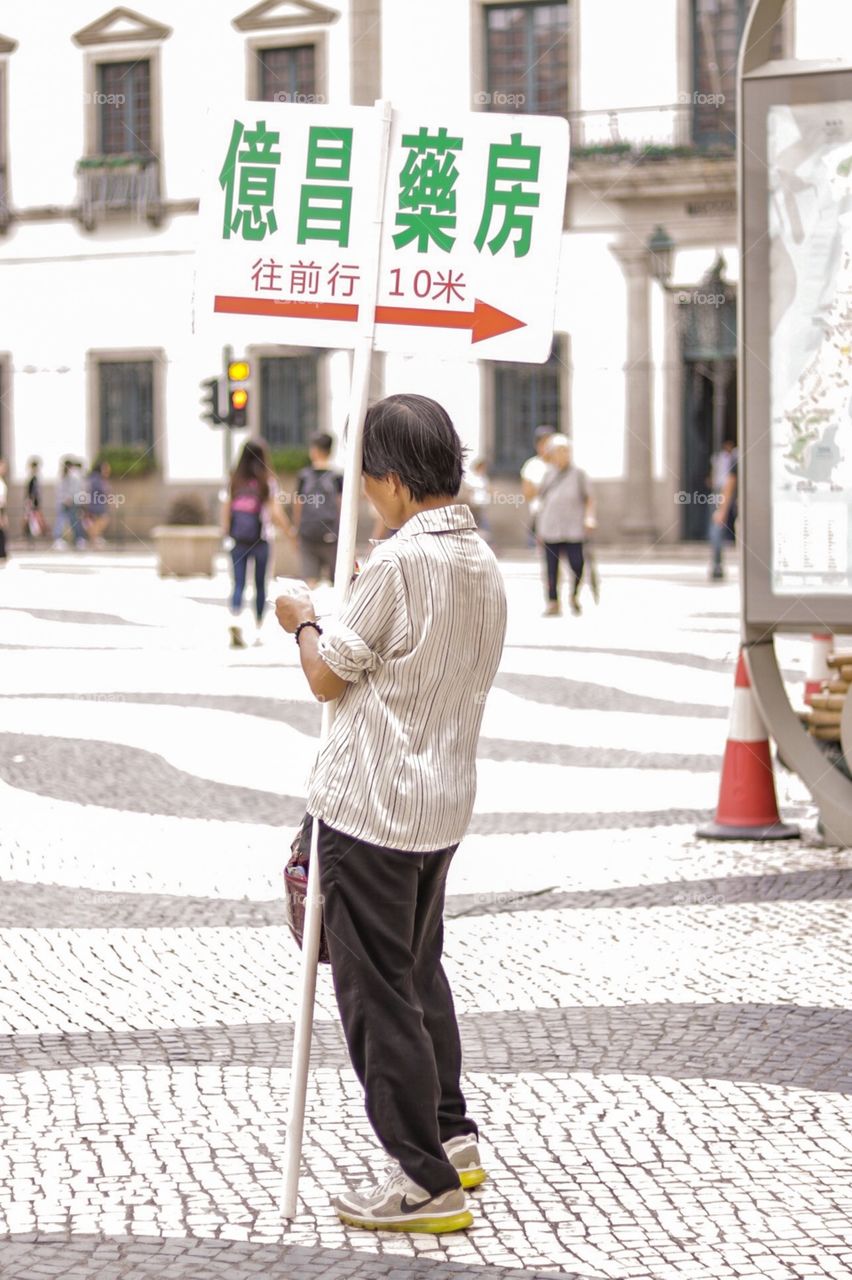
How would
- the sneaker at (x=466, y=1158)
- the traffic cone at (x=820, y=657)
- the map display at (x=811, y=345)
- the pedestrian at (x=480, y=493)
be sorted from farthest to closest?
the pedestrian at (x=480, y=493) < the traffic cone at (x=820, y=657) < the map display at (x=811, y=345) < the sneaker at (x=466, y=1158)

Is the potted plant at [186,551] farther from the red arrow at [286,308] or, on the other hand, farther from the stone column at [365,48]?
the red arrow at [286,308]

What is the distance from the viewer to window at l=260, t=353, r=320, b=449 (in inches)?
1342

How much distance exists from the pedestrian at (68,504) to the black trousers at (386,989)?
3047 cm

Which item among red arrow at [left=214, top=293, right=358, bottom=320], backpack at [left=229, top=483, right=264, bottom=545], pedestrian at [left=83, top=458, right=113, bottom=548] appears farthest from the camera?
pedestrian at [left=83, top=458, right=113, bottom=548]

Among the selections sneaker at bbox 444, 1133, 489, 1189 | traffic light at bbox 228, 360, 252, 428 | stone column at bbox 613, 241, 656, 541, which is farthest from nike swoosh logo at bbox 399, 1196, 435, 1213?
stone column at bbox 613, 241, 656, 541

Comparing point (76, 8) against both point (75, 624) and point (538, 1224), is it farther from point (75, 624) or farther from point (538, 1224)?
point (538, 1224)

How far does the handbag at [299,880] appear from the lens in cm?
368

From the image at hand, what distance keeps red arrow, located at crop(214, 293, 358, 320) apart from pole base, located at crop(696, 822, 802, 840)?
3.93 metres

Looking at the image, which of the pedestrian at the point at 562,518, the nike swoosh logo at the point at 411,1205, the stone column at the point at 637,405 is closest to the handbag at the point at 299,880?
the nike swoosh logo at the point at 411,1205

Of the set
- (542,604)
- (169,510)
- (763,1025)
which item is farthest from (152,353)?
(763,1025)

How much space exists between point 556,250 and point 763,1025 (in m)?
2.00

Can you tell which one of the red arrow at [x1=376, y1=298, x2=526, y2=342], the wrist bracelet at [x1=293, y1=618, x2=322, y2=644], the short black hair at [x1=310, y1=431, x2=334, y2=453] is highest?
the short black hair at [x1=310, y1=431, x2=334, y2=453]

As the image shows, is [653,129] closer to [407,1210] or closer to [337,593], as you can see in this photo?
[337,593]

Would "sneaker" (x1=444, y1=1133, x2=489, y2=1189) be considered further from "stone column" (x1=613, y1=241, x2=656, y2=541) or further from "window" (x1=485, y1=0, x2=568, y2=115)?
"window" (x1=485, y1=0, x2=568, y2=115)
